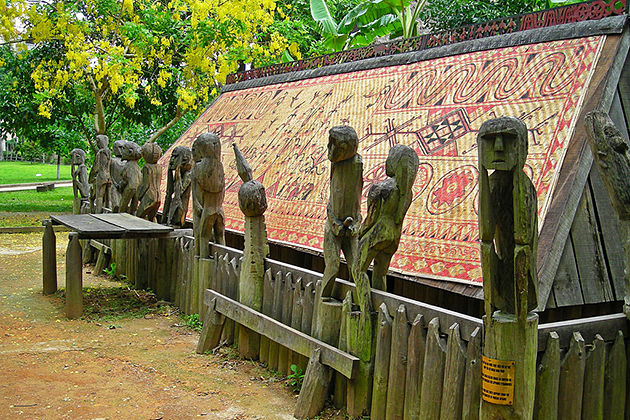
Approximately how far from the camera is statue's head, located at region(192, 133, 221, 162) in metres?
8.25

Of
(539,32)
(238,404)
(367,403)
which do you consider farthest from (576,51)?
(238,404)

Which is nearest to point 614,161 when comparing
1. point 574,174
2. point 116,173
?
point 574,174

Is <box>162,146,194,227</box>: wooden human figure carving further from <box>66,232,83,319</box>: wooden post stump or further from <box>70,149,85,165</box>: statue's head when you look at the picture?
<box>70,149,85,165</box>: statue's head

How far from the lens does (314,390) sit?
19.1 feet

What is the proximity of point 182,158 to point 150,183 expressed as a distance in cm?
145

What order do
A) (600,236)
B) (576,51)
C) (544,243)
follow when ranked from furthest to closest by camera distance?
(576,51), (600,236), (544,243)

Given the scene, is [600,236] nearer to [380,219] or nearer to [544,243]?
[544,243]

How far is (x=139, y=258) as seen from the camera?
11.0 m

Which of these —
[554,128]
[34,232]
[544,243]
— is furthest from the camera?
[34,232]

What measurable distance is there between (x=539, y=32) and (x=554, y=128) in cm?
182

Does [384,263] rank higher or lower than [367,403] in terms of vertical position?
higher

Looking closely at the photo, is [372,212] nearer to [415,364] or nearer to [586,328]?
[415,364]

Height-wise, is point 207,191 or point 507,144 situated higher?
point 507,144

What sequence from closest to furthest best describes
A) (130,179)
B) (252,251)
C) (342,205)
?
(342,205)
(252,251)
(130,179)
